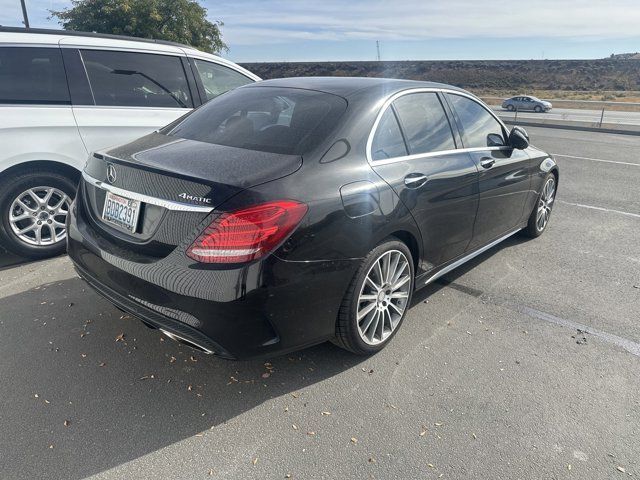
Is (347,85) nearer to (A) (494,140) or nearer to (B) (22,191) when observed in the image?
(A) (494,140)

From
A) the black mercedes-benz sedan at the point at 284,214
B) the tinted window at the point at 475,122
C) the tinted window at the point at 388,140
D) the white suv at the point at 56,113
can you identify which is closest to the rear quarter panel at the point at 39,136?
the white suv at the point at 56,113

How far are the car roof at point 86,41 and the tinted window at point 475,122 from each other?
2.94m

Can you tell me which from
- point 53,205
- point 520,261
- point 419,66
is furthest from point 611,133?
point 419,66

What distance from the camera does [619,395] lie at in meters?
2.82

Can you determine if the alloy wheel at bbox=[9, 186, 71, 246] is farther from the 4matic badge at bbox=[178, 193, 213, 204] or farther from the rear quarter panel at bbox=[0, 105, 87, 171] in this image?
the 4matic badge at bbox=[178, 193, 213, 204]

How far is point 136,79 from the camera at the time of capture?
5066 millimetres

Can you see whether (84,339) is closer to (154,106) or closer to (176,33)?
(154,106)

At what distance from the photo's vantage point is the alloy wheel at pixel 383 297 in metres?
2.96

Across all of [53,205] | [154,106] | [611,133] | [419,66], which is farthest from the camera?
[419,66]

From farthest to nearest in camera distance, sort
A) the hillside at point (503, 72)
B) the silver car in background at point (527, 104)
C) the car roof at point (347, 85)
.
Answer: the hillside at point (503, 72) < the silver car in background at point (527, 104) < the car roof at point (347, 85)

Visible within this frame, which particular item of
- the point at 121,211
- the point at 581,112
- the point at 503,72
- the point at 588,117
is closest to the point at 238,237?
the point at 121,211

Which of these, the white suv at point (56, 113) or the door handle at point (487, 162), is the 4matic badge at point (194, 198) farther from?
the white suv at point (56, 113)

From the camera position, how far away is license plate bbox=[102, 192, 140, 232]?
2.57 meters

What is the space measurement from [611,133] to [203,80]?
1734 centimetres
